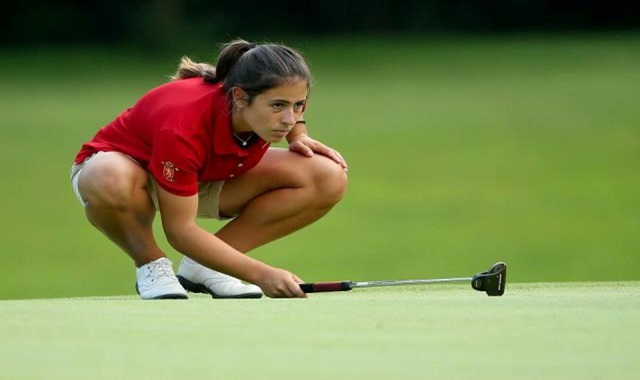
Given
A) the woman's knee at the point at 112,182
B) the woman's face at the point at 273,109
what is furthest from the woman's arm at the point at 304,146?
the woman's knee at the point at 112,182

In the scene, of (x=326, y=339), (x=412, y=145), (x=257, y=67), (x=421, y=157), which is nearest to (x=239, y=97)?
(x=257, y=67)

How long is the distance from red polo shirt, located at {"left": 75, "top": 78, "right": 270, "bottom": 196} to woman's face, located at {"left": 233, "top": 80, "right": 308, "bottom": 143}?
0.04m

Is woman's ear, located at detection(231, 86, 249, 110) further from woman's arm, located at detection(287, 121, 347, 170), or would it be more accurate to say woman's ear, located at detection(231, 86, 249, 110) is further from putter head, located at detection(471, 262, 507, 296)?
putter head, located at detection(471, 262, 507, 296)

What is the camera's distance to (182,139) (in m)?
3.32

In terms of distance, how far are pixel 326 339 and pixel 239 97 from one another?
1159 millimetres

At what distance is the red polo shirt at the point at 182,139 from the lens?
331 cm

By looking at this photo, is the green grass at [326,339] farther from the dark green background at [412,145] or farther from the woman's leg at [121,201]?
the dark green background at [412,145]

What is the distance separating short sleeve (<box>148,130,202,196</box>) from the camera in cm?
329

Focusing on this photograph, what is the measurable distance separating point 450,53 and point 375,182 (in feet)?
20.0

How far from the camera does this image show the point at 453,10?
16.7 m

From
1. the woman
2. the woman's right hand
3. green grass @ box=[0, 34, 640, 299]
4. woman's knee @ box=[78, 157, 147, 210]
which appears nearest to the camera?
the woman's right hand

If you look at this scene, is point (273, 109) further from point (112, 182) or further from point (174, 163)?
point (112, 182)

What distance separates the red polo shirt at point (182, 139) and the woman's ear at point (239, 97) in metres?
0.02

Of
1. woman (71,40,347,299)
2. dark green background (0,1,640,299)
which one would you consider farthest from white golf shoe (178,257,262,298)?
dark green background (0,1,640,299)
